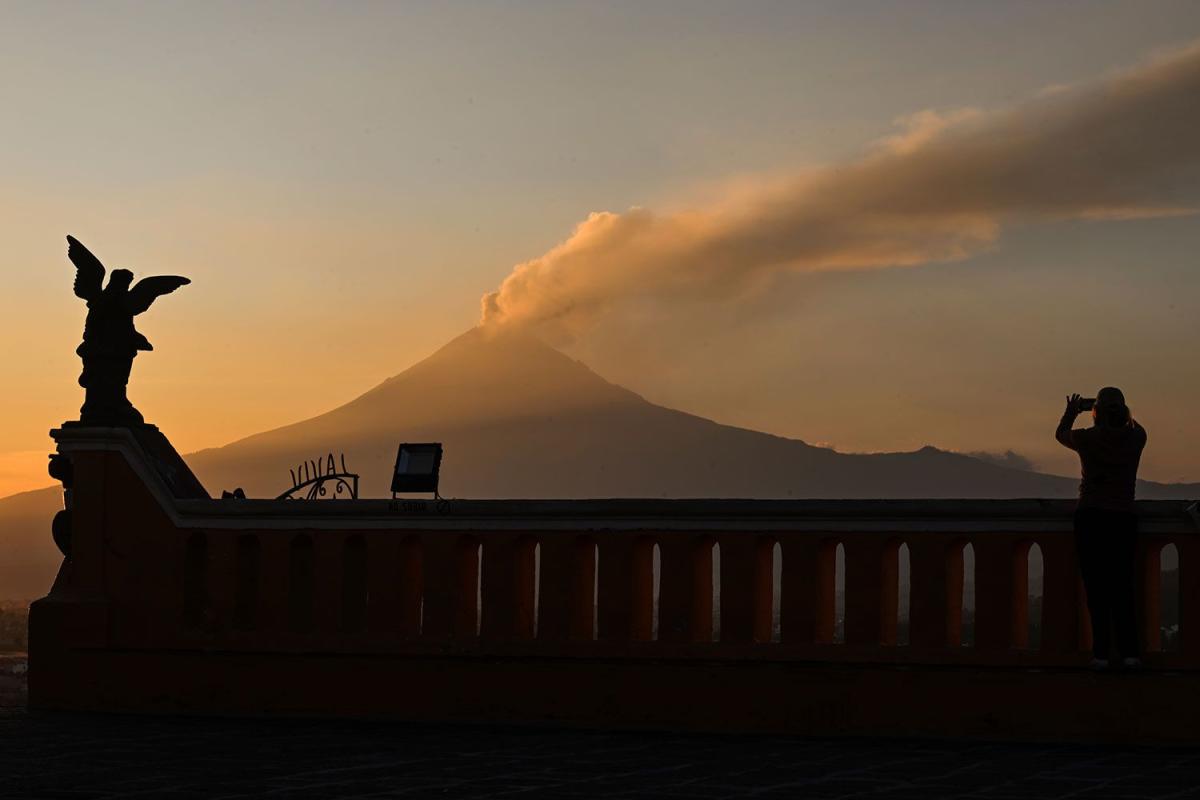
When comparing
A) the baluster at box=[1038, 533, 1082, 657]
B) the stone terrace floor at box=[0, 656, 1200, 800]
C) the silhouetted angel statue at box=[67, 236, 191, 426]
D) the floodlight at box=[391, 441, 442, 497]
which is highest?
the silhouetted angel statue at box=[67, 236, 191, 426]

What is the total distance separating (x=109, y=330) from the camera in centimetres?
1301

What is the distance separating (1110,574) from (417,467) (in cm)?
446

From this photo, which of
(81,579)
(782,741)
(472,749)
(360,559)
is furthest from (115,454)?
(782,741)

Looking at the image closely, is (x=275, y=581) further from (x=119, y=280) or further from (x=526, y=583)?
(x=119, y=280)

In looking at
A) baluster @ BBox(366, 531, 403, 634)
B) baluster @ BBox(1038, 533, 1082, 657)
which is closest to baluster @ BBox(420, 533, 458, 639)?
baluster @ BBox(366, 531, 403, 634)

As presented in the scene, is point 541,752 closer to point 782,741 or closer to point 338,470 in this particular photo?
point 782,741

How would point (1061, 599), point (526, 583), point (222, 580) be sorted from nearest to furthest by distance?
point (1061, 599) → point (526, 583) → point (222, 580)

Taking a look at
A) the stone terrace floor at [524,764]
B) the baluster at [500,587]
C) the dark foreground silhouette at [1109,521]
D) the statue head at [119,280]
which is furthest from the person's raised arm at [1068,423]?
the statue head at [119,280]

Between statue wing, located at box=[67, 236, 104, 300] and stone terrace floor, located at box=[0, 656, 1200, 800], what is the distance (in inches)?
131

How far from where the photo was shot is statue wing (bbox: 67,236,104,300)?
1308 centimetres

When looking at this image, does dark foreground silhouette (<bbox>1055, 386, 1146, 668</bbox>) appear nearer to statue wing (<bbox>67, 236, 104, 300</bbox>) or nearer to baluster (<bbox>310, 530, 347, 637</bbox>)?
baluster (<bbox>310, 530, 347, 637</bbox>)

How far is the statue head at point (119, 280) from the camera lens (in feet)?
42.9

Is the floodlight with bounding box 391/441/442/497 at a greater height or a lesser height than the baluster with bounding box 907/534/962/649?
greater

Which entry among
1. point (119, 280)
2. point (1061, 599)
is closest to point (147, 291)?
point (119, 280)
